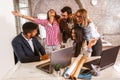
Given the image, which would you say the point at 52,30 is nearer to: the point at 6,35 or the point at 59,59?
the point at 6,35

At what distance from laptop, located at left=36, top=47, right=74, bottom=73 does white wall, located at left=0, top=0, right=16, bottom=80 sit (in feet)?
1.17

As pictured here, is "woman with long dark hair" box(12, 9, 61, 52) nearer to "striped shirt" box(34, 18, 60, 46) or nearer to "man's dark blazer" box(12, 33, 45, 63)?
"striped shirt" box(34, 18, 60, 46)

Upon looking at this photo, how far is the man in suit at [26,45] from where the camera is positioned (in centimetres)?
218

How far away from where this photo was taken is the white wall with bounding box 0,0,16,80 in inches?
76.9

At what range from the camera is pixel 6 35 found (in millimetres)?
2098

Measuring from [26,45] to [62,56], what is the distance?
0.56 m

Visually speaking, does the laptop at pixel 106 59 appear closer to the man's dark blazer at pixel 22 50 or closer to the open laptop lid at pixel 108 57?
the open laptop lid at pixel 108 57

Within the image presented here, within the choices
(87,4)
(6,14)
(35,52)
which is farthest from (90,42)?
(87,4)

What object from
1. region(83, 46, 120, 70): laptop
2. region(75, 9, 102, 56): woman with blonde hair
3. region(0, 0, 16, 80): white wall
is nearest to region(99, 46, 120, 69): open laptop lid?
region(83, 46, 120, 70): laptop

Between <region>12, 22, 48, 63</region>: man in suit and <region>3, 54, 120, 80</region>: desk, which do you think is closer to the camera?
<region>3, 54, 120, 80</region>: desk

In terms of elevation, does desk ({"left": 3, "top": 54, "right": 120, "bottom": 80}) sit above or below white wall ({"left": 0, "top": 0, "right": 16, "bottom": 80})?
below

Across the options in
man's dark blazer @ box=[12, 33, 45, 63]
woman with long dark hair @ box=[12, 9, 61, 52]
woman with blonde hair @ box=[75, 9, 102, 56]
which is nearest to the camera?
man's dark blazer @ box=[12, 33, 45, 63]

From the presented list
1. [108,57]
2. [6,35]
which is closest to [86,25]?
[108,57]

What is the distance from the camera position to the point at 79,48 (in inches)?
90.4
